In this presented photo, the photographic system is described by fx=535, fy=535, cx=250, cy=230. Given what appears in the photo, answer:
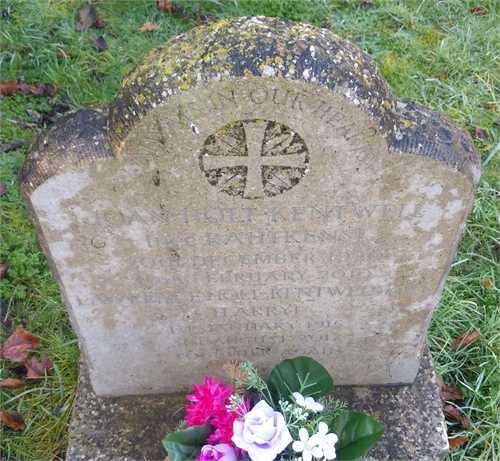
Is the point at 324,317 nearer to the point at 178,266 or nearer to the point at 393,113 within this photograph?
the point at 178,266

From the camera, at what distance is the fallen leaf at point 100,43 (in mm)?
3920

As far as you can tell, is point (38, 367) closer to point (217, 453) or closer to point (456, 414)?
point (217, 453)

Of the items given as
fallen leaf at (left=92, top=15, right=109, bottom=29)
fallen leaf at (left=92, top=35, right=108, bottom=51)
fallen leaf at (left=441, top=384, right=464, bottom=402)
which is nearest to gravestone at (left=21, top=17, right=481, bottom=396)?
fallen leaf at (left=441, top=384, right=464, bottom=402)

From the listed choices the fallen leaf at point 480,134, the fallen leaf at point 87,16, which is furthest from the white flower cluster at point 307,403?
the fallen leaf at point 87,16

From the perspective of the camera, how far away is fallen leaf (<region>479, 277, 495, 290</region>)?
9.23 feet

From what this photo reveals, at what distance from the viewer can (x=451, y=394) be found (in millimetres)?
2498

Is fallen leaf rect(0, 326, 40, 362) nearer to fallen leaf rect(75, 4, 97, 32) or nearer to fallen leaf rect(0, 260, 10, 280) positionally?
fallen leaf rect(0, 260, 10, 280)

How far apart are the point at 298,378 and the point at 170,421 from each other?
682 mm

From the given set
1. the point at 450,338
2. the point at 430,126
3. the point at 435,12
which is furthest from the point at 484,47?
the point at 430,126

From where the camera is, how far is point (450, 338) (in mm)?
2648

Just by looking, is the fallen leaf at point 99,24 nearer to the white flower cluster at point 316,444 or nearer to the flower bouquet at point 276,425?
the flower bouquet at point 276,425

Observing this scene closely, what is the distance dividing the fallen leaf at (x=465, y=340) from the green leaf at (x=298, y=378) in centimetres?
101

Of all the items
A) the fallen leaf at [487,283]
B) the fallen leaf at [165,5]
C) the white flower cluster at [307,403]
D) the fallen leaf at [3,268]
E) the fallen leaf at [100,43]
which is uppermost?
the fallen leaf at [165,5]

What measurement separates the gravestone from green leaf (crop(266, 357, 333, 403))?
196mm
